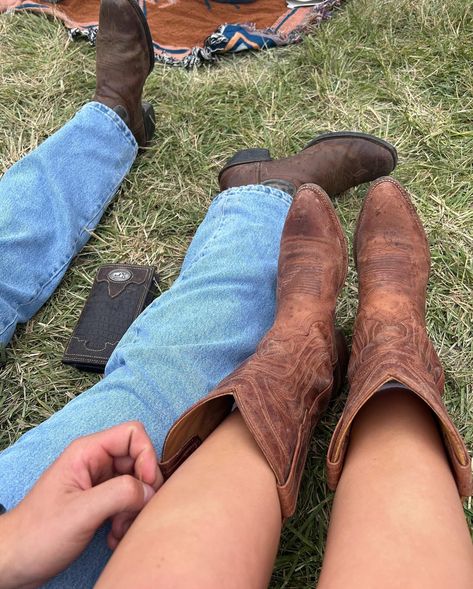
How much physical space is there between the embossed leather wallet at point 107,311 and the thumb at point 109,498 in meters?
0.70

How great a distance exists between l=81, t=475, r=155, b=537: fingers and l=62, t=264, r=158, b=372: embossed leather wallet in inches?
27.6

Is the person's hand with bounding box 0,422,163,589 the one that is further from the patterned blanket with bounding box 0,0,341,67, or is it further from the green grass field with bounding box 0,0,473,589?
the patterned blanket with bounding box 0,0,341,67

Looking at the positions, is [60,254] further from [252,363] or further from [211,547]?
[211,547]

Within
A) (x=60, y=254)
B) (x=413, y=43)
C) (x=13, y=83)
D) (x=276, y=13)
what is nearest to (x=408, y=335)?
(x=60, y=254)

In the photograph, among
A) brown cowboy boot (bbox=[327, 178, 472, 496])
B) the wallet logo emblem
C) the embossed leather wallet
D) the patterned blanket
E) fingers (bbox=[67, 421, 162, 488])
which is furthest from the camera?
the patterned blanket

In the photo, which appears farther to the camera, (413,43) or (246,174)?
(413,43)

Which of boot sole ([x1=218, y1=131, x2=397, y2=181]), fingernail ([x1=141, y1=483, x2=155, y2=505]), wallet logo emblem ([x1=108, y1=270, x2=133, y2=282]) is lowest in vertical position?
wallet logo emblem ([x1=108, y1=270, x2=133, y2=282])

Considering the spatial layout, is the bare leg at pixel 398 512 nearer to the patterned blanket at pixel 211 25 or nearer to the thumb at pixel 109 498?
the thumb at pixel 109 498

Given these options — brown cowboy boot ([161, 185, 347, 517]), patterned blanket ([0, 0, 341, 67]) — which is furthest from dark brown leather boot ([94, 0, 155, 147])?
brown cowboy boot ([161, 185, 347, 517])

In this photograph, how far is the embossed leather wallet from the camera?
143 centimetres

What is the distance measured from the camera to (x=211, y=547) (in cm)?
68

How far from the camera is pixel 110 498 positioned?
0.72 metres

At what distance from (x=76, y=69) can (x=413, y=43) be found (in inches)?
51.9

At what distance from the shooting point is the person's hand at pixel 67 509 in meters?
0.71
